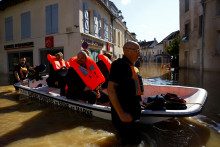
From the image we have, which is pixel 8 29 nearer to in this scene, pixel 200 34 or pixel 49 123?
pixel 49 123

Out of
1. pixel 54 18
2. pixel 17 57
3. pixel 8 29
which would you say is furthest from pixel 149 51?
pixel 54 18

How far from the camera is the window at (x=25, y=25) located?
47.8ft

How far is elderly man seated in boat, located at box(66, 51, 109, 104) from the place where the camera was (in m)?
3.98

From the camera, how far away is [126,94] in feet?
6.98

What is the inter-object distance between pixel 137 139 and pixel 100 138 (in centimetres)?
112

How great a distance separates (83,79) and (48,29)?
36.6 feet

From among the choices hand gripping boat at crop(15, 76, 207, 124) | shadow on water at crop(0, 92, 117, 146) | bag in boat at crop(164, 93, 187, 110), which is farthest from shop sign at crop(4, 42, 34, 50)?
bag in boat at crop(164, 93, 187, 110)

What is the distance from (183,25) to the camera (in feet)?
64.3

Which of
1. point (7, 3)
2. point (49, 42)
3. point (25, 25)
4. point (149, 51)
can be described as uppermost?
point (149, 51)

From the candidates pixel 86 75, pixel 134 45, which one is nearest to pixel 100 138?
pixel 86 75

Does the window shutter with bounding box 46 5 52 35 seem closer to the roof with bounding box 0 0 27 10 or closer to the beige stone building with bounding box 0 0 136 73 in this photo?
the beige stone building with bounding box 0 0 136 73

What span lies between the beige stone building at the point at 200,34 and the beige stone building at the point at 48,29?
9.09m

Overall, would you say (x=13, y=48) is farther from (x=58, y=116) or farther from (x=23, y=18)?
(x=58, y=116)

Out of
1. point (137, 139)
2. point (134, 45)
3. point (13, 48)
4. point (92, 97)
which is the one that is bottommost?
point (137, 139)
